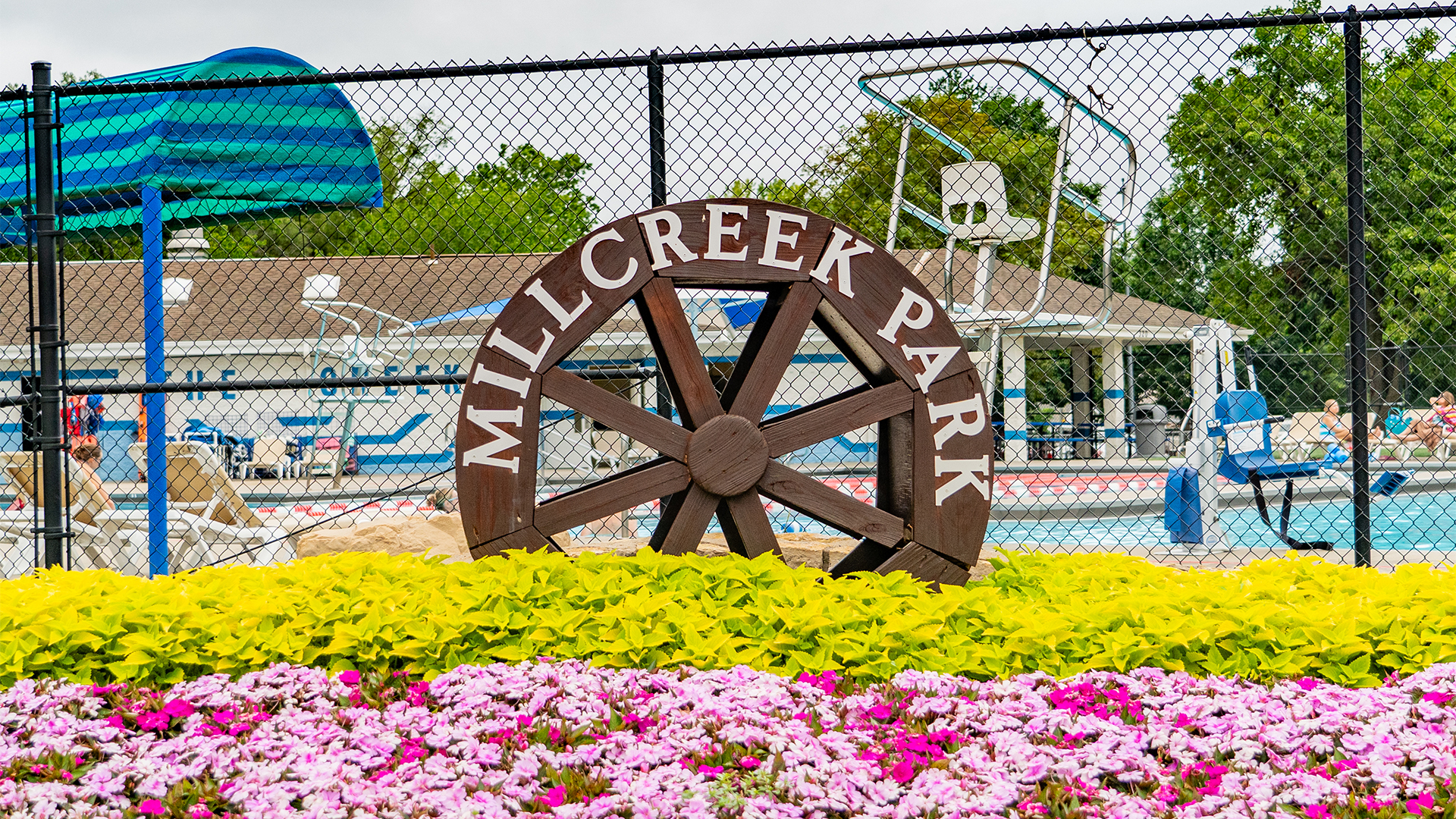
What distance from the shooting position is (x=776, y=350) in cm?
395

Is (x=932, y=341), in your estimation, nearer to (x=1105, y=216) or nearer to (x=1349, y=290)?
(x=1349, y=290)

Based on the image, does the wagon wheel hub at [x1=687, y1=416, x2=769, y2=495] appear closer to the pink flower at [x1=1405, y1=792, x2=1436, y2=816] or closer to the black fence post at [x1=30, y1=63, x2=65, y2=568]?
the pink flower at [x1=1405, y1=792, x2=1436, y2=816]

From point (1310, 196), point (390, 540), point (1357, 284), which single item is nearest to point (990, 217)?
point (1357, 284)

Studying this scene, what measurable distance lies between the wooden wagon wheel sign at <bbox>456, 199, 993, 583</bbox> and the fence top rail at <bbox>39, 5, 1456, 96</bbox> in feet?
3.37

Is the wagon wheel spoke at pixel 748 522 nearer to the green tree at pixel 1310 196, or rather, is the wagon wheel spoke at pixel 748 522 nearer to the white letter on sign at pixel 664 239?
the white letter on sign at pixel 664 239

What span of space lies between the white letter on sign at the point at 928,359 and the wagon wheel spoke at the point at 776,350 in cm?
38

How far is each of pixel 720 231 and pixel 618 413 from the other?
2.46ft

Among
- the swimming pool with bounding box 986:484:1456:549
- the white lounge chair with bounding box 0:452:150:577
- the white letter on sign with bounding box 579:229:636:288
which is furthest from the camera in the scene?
the swimming pool with bounding box 986:484:1456:549

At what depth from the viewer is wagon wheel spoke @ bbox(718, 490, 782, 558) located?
152 inches

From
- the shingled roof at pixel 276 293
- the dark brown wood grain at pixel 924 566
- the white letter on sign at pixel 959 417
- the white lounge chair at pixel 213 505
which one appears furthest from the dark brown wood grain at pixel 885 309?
the shingled roof at pixel 276 293

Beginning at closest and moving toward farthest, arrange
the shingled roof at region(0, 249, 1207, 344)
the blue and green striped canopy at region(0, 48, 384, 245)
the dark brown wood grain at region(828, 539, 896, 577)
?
the dark brown wood grain at region(828, 539, 896, 577), the blue and green striped canopy at region(0, 48, 384, 245), the shingled roof at region(0, 249, 1207, 344)

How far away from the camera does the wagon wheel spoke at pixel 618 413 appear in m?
3.78

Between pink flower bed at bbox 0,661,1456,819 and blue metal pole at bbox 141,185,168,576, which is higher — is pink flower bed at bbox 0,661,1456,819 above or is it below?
below

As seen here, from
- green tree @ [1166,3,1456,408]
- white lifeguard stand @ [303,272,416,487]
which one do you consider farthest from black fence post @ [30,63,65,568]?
green tree @ [1166,3,1456,408]
